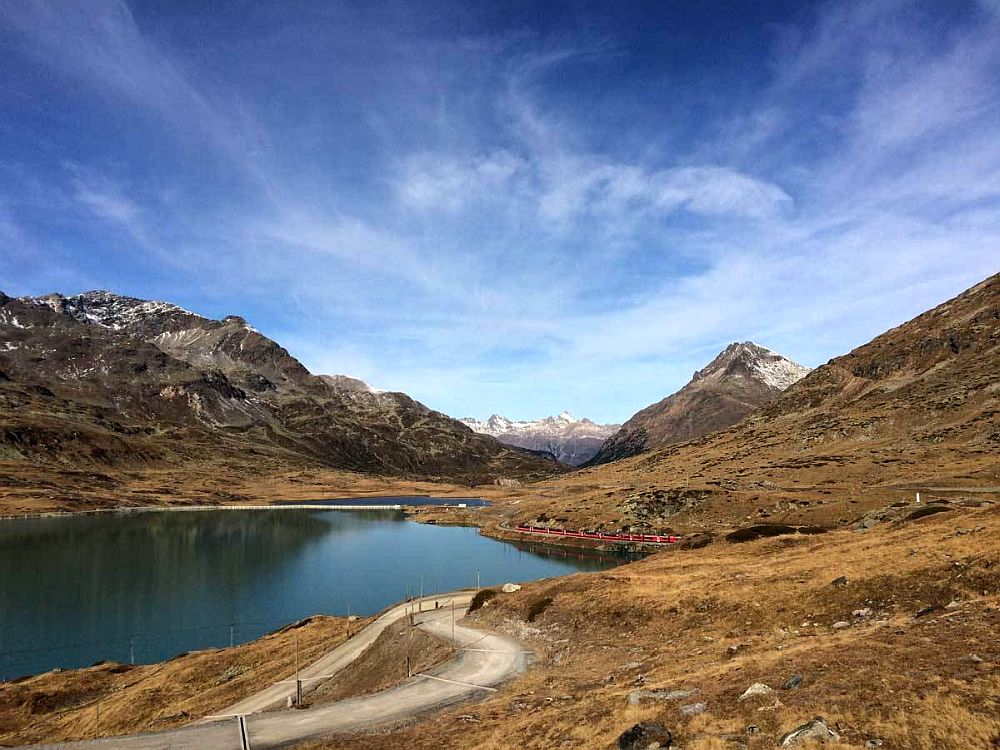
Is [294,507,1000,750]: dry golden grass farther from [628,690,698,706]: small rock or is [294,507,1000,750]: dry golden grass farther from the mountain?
the mountain

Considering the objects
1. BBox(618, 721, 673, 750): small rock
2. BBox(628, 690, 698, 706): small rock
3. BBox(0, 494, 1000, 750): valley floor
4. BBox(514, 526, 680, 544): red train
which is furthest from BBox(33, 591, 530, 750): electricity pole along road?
BBox(514, 526, 680, 544): red train

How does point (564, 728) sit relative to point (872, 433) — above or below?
below

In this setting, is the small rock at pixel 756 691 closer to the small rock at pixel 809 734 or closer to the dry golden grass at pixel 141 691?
the small rock at pixel 809 734

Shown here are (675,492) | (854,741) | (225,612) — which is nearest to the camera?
(854,741)

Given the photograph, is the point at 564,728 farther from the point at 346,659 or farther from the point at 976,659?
the point at 346,659

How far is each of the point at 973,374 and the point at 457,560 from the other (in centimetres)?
16532


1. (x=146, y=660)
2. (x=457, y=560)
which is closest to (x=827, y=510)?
(x=457, y=560)

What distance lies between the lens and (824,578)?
133 feet

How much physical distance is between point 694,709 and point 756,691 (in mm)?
2536

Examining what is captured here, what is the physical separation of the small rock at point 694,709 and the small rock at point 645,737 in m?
1.68

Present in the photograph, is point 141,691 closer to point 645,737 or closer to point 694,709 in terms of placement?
point 645,737

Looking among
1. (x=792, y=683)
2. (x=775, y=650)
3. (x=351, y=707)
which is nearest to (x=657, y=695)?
(x=792, y=683)

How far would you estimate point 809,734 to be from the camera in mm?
18234

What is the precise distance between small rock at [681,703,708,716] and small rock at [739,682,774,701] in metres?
Result: 1.48
